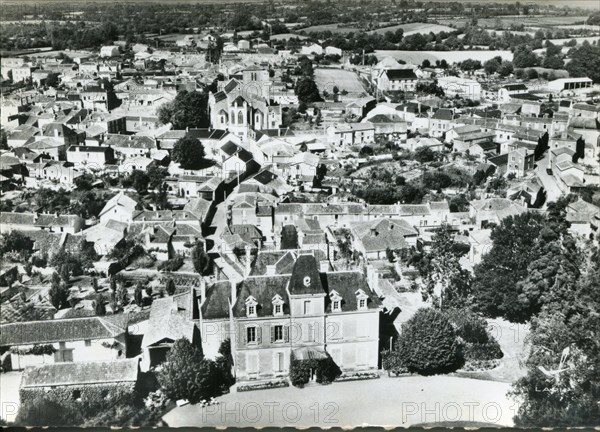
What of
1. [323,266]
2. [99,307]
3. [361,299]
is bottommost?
[99,307]

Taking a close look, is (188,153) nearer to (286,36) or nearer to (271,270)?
(271,270)

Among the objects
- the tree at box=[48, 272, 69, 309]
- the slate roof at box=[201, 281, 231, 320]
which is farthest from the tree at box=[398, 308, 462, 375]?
the tree at box=[48, 272, 69, 309]

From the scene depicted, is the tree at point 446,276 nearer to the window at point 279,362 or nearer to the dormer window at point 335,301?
the dormer window at point 335,301

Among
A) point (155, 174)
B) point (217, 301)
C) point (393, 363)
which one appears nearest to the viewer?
point (393, 363)

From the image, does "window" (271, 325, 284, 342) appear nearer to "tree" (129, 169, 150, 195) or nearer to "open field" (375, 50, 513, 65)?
"tree" (129, 169, 150, 195)

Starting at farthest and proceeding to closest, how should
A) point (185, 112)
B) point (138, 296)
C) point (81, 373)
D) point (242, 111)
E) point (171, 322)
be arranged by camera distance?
point (185, 112), point (242, 111), point (138, 296), point (171, 322), point (81, 373)

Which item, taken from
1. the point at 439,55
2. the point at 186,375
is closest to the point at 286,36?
the point at 439,55
